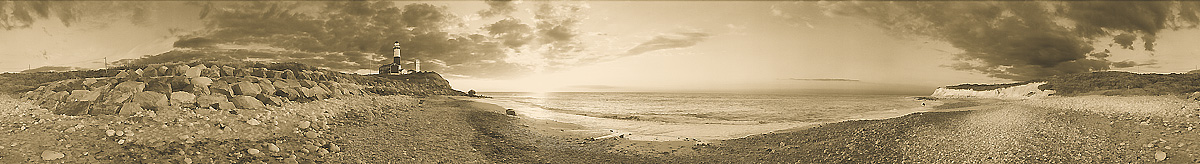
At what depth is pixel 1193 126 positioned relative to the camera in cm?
831

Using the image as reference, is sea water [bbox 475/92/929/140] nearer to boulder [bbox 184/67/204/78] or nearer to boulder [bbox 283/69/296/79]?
boulder [bbox 283/69/296/79]

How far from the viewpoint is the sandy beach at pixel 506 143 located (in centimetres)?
668

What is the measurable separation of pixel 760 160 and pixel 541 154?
4.32 m

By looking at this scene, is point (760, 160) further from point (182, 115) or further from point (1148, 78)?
point (1148, 78)

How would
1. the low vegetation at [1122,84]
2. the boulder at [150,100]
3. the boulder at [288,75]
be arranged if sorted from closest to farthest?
1. the boulder at [150,100]
2. the boulder at [288,75]
3. the low vegetation at [1122,84]

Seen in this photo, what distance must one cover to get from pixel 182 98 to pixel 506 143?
706 centimetres

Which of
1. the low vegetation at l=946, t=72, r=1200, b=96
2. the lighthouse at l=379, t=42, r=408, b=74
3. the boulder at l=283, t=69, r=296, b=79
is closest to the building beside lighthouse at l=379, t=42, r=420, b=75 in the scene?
the lighthouse at l=379, t=42, r=408, b=74

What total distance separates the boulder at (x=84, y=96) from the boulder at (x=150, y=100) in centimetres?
69

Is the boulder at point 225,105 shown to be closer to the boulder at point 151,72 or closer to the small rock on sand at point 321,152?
the small rock on sand at point 321,152

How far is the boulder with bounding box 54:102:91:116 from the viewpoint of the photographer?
8289 mm

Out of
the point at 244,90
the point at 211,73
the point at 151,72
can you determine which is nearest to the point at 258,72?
the point at 211,73

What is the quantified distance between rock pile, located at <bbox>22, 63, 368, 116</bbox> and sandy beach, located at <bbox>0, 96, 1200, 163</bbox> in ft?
1.43

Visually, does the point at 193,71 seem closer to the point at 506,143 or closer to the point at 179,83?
the point at 179,83

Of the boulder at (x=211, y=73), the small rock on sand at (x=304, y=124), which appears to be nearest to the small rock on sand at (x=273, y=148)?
the small rock on sand at (x=304, y=124)
